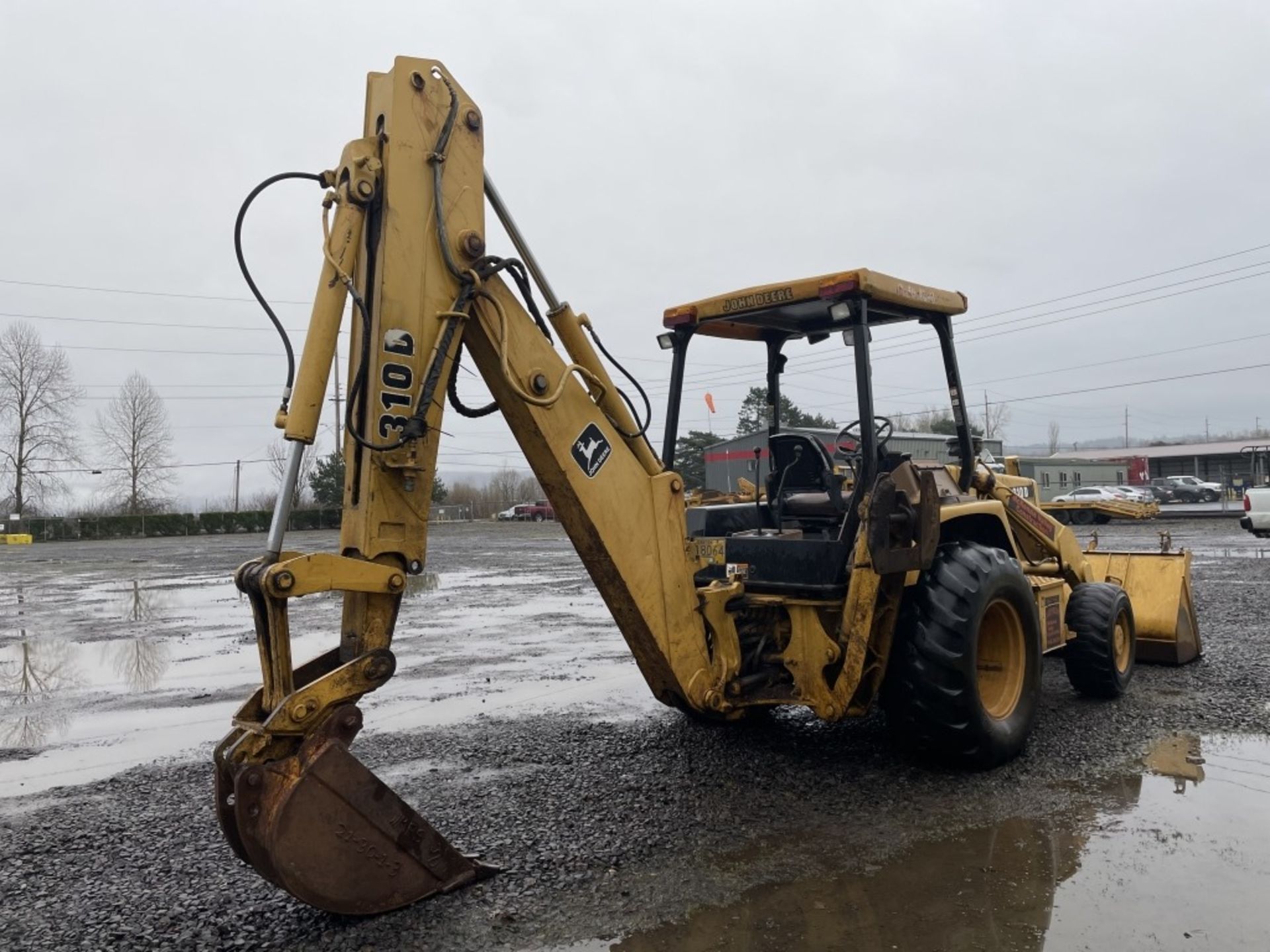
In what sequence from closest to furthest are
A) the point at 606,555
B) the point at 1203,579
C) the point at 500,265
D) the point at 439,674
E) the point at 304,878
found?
1. the point at 304,878
2. the point at 500,265
3. the point at 606,555
4. the point at 439,674
5. the point at 1203,579

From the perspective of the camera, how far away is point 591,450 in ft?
14.0

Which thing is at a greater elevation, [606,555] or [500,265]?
[500,265]

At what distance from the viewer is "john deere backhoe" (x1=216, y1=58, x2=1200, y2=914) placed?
3359 millimetres

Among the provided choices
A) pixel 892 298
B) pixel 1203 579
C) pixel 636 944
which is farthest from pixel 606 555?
pixel 1203 579

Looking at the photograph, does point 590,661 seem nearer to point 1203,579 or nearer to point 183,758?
point 183,758

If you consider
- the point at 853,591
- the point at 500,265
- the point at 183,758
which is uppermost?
the point at 500,265

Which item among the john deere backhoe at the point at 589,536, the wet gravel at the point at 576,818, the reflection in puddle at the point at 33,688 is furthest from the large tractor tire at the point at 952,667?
the reflection in puddle at the point at 33,688

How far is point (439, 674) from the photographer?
8.39 meters

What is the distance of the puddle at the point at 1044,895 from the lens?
324 centimetres

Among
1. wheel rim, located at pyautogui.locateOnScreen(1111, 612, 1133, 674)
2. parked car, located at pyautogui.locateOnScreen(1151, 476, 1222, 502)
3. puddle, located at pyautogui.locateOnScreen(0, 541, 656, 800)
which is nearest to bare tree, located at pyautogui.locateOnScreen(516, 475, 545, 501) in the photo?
parked car, located at pyautogui.locateOnScreen(1151, 476, 1222, 502)

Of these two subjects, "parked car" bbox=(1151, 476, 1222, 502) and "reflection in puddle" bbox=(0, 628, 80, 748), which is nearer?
"reflection in puddle" bbox=(0, 628, 80, 748)

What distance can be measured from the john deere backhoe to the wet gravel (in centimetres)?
27

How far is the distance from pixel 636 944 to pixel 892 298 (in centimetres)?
345

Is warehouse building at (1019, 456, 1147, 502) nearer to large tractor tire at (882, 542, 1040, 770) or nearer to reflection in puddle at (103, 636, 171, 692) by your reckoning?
reflection in puddle at (103, 636, 171, 692)
